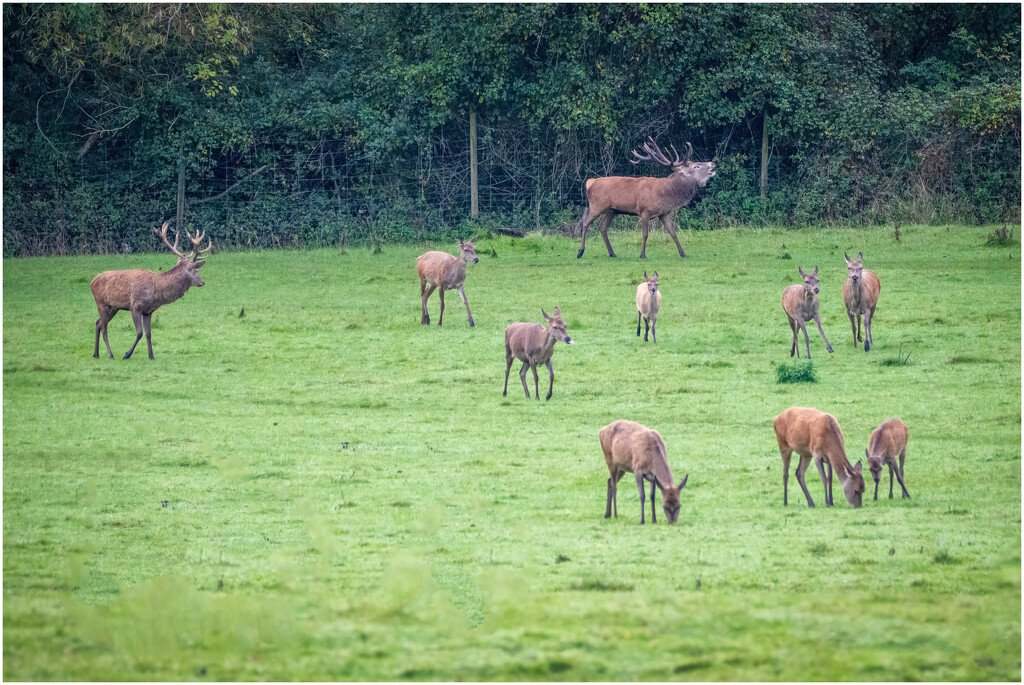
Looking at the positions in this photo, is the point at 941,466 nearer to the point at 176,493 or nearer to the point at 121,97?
the point at 176,493

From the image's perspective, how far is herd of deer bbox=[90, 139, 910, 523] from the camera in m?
9.57

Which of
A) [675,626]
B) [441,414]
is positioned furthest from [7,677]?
[441,414]

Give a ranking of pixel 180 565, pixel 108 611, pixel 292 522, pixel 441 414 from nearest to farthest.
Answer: pixel 108 611, pixel 180 565, pixel 292 522, pixel 441 414

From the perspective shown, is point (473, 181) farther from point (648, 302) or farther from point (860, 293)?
point (860, 293)

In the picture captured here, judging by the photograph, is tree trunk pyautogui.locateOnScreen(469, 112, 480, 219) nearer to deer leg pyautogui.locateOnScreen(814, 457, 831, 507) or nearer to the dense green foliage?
the dense green foliage

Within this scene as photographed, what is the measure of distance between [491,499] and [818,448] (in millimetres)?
2576

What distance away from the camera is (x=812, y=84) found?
27.2 meters

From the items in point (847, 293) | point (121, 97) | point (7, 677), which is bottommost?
point (7, 677)

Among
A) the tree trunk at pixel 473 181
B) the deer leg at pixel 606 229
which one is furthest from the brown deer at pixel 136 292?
the tree trunk at pixel 473 181

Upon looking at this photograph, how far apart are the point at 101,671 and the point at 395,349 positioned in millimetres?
10017

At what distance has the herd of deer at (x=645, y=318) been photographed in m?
9.57

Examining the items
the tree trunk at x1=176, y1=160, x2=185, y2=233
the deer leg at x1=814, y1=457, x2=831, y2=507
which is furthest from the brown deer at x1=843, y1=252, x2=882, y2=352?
the tree trunk at x1=176, y1=160, x2=185, y2=233

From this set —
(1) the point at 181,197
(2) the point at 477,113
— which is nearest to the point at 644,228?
(2) the point at 477,113

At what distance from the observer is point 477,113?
2823 centimetres
